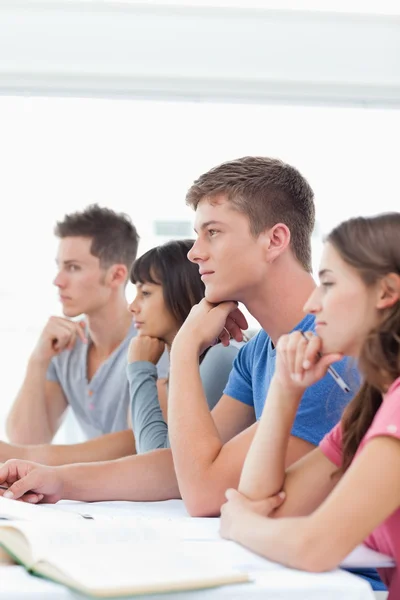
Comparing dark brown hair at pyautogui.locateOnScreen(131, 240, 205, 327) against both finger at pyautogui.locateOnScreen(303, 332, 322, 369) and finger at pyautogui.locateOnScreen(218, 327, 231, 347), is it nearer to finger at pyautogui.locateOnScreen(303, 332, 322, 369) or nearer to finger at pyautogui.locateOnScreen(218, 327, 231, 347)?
finger at pyautogui.locateOnScreen(218, 327, 231, 347)

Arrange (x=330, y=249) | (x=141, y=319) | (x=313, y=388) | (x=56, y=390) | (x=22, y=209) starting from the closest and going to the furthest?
1. (x=330, y=249)
2. (x=313, y=388)
3. (x=141, y=319)
4. (x=56, y=390)
5. (x=22, y=209)

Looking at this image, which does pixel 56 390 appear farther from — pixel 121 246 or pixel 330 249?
pixel 330 249

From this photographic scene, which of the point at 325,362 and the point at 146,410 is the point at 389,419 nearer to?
the point at 325,362

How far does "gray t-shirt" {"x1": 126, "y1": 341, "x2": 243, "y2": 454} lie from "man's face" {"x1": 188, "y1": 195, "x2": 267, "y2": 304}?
0.40 m

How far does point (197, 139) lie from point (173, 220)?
39 centimetres

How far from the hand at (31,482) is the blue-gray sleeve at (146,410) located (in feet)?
1.09

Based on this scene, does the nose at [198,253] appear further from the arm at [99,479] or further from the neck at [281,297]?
the arm at [99,479]

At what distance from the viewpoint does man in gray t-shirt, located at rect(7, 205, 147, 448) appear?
2.78 meters

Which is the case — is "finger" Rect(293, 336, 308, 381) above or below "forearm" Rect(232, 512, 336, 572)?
above

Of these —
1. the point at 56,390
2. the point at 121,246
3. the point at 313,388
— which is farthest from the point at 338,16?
the point at 313,388

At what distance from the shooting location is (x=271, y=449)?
3.91 ft

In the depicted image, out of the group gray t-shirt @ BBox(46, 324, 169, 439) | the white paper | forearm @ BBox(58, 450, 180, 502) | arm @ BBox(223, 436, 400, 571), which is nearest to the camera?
arm @ BBox(223, 436, 400, 571)

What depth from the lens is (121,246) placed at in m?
3.04

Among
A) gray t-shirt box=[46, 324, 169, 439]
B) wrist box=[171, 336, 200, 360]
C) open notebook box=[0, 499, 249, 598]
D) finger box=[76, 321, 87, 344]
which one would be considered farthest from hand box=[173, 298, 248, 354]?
finger box=[76, 321, 87, 344]
